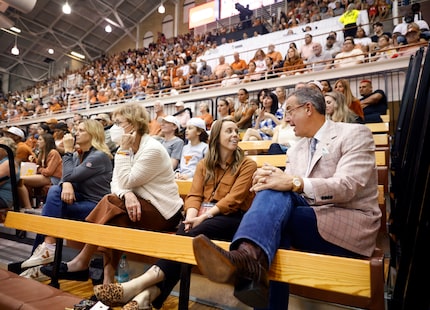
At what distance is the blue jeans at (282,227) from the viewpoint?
3.23ft

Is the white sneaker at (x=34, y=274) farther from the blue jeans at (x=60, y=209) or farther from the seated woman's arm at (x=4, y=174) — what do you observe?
the seated woman's arm at (x=4, y=174)

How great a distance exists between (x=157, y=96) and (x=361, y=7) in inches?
208

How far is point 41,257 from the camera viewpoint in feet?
6.11

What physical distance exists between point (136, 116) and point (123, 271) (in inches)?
36.8

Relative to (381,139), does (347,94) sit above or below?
above

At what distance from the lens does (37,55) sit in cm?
1686

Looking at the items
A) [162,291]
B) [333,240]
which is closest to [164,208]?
[162,291]

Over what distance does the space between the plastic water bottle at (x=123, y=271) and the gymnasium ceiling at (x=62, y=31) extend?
14.3 meters

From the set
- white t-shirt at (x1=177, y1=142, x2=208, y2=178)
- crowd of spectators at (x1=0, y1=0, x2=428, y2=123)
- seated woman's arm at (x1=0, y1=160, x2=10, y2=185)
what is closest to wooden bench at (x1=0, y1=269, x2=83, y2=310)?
seated woman's arm at (x1=0, y1=160, x2=10, y2=185)

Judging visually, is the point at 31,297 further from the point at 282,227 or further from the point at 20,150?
the point at 20,150

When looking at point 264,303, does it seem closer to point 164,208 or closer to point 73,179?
point 164,208

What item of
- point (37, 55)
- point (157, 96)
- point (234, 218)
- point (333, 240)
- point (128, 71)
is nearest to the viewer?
point (333, 240)

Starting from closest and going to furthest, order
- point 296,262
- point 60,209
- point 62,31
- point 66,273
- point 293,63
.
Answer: point 296,262, point 66,273, point 60,209, point 293,63, point 62,31

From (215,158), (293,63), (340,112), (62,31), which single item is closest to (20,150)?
(215,158)
